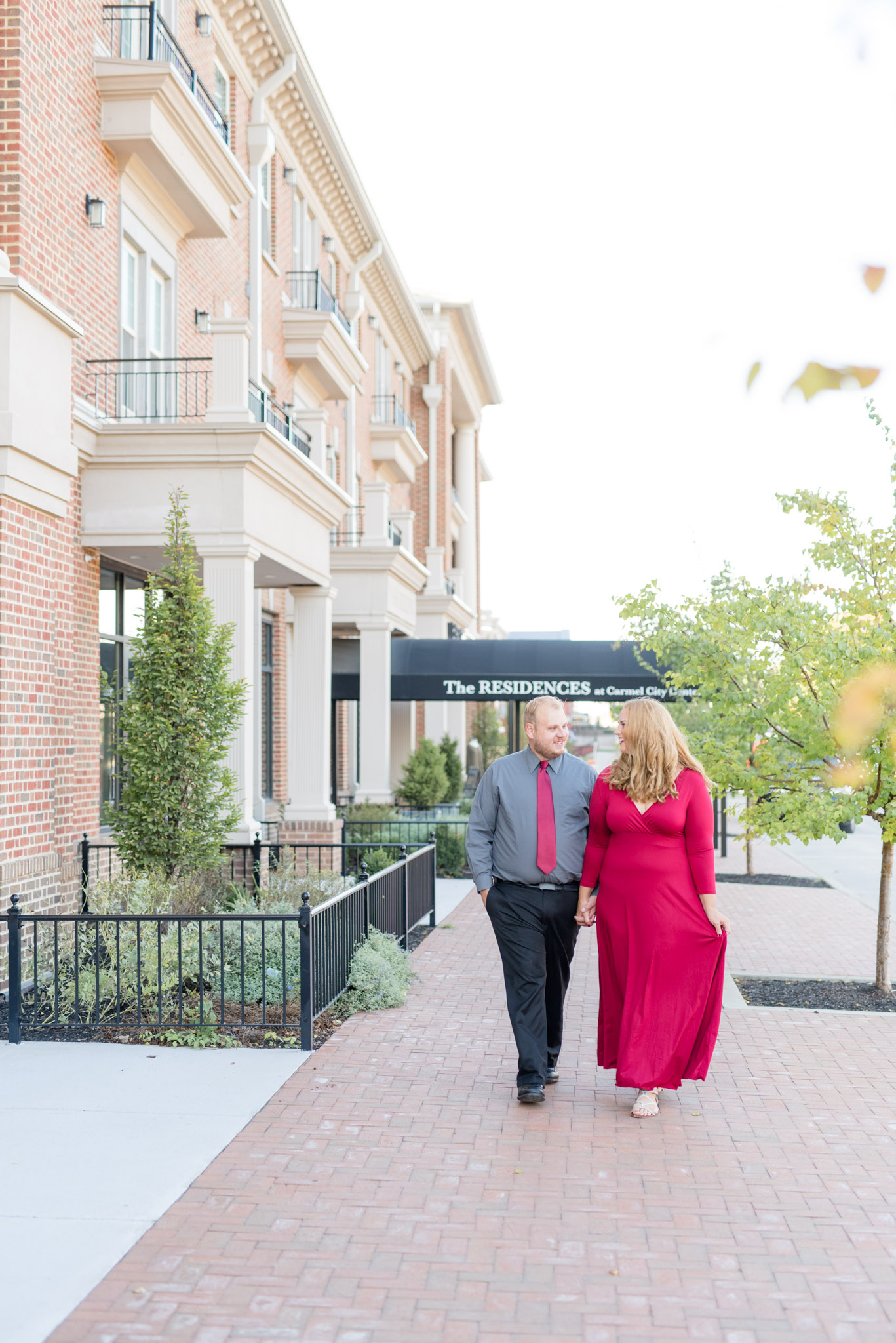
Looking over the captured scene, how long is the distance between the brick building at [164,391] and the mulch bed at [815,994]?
4588 mm

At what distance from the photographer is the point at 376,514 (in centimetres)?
1942

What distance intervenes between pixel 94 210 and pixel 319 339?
7694mm

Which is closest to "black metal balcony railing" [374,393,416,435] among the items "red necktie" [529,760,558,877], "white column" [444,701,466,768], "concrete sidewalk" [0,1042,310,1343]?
"white column" [444,701,466,768]

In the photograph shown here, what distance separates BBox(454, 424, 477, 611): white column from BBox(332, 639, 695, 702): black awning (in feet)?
44.0

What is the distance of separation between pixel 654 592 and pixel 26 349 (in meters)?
5.51

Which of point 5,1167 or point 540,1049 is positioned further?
point 540,1049

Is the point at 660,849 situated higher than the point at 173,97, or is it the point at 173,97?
the point at 173,97

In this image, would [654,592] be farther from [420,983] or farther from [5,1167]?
[5,1167]

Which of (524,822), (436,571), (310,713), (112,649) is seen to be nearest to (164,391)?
(112,649)

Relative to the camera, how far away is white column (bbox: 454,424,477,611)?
3497 cm

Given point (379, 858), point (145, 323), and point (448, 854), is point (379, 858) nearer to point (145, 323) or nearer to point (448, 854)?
point (448, 854)

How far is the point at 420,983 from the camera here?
29.6 ft

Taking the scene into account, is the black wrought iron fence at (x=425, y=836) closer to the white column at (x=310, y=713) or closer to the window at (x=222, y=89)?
the white column at (x=310, y=713)

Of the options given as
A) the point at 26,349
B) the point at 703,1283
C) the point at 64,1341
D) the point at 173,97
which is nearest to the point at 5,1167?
the point at 64,1341
